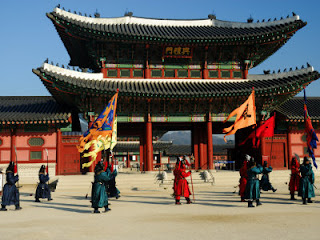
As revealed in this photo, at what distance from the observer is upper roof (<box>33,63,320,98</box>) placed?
20016 mm

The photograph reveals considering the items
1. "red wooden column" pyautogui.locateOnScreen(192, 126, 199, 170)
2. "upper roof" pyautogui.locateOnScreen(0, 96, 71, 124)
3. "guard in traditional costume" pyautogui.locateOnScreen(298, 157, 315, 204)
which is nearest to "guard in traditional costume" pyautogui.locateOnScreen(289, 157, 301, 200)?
"guard in traditional costume" pyautogui.locateOnScreen(298, 157, 315, 204)

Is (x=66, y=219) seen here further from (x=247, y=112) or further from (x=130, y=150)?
(x=130, y=150)

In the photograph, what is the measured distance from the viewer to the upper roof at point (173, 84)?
65.7ft

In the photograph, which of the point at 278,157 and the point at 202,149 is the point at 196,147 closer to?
the point at 202,149

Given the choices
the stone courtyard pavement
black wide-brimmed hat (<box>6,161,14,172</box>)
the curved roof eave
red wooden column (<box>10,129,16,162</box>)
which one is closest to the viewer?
the stone courtyard pavement

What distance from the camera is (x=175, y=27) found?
25828mm

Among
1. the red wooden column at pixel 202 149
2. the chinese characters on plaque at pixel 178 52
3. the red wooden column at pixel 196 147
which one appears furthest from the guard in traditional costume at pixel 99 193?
the chinese characters on plaque at pixel 178 52

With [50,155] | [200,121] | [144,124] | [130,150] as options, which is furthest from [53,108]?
[130,150]

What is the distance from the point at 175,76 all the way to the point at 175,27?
15.3ft

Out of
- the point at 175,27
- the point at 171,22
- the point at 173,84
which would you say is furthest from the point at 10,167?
the point at 171,22

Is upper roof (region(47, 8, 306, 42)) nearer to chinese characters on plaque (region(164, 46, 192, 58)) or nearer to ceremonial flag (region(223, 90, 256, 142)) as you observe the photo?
chinese characters on plaque (region(164, 46, 192, 58))

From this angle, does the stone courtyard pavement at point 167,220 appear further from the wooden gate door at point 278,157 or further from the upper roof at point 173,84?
the wooden gate door at point 278,157

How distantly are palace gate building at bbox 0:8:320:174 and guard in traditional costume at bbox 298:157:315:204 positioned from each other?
9.72 meters

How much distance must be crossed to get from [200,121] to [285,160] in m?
6.77
